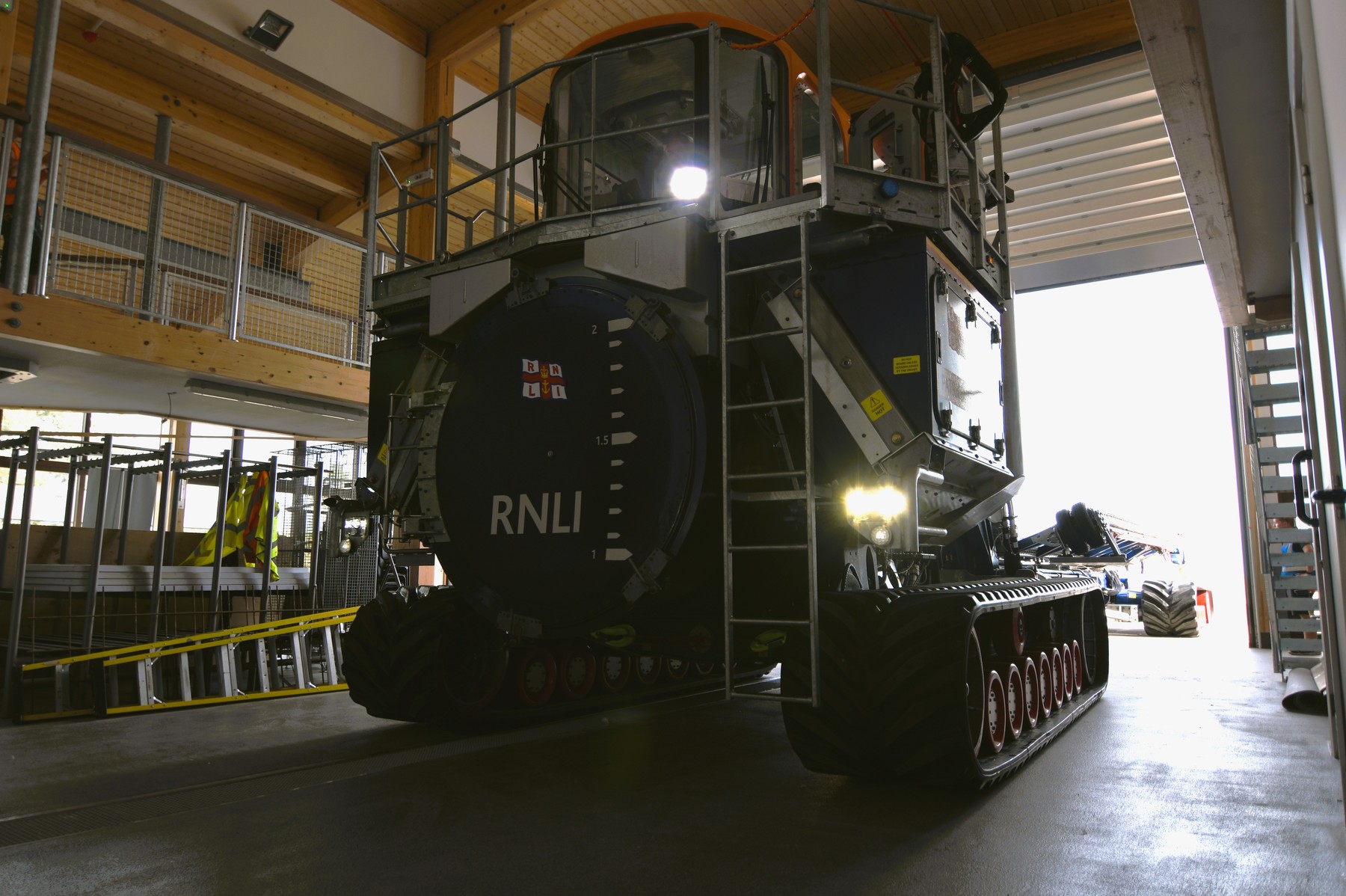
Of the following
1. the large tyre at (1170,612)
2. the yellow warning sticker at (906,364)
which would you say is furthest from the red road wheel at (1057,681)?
the large tyre at (1170,612)

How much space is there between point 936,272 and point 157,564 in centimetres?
682

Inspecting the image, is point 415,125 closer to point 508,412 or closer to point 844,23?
point 844,23

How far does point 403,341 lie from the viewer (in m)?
6.41

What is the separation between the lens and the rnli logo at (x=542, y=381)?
5.11m

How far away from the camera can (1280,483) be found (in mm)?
8492

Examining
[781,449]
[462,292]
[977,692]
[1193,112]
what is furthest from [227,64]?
[977,692]

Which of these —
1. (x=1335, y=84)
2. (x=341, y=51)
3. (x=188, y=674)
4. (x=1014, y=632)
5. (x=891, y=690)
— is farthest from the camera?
(x=341, y=51)

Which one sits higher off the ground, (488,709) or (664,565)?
(664,565)

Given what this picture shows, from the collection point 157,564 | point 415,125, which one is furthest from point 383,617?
point 415,125

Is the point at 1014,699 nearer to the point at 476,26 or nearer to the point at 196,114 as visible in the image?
the point at 476,26

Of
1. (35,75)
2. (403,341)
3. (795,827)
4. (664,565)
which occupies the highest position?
(35,75)

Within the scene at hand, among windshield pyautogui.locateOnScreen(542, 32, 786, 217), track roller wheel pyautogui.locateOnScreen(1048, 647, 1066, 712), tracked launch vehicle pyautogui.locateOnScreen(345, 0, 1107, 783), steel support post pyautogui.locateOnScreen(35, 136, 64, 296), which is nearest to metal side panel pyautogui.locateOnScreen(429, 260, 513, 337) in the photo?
tracked launch vehicle pyautogui.locateOnScreen(345, 0, 1107, 783)

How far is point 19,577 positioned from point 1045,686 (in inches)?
297

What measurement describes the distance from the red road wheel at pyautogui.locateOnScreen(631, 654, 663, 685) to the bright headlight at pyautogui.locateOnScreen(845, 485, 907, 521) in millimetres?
3229
